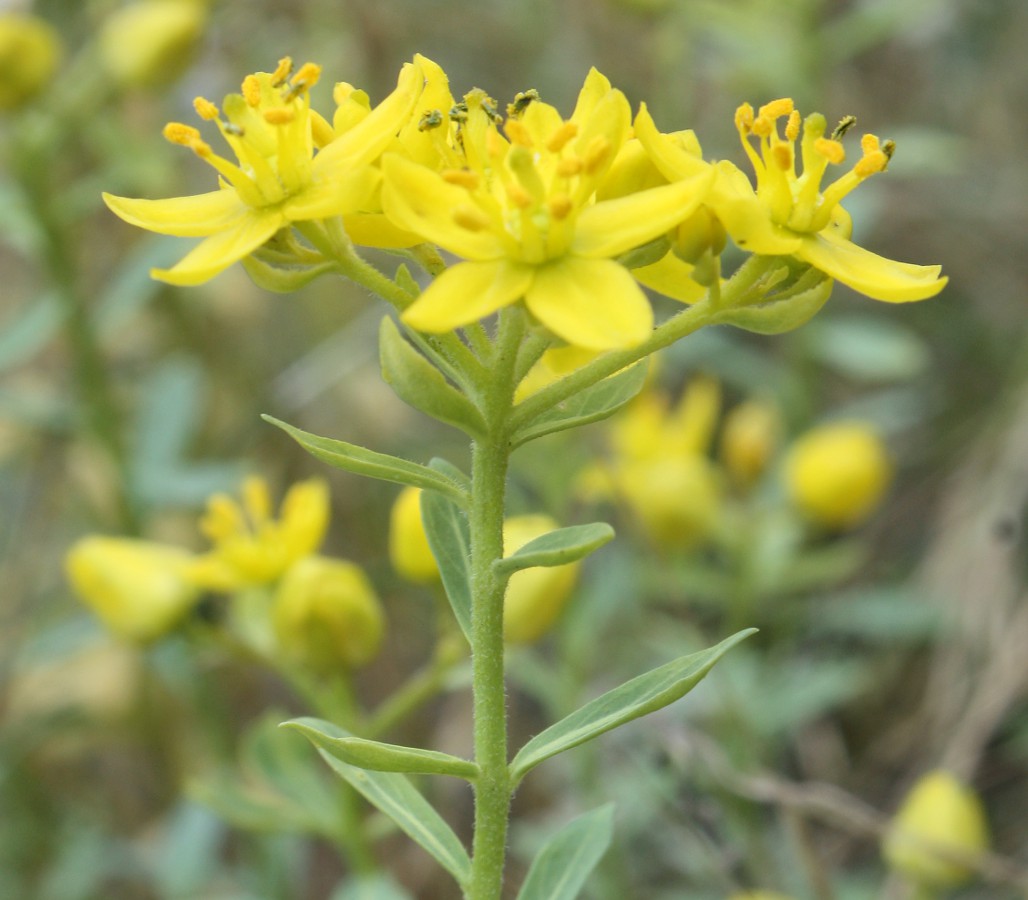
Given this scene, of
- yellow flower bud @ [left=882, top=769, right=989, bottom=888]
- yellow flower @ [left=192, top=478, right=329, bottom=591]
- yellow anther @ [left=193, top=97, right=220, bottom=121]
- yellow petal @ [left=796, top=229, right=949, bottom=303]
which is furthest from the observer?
yellow flower bud @ [left=882, top=769, right=989, bottom=888]

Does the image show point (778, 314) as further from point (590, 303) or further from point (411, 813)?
point (411, 813)

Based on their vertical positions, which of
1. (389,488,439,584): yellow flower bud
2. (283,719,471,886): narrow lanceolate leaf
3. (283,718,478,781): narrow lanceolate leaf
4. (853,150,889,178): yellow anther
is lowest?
(283,719,471,886): narrow lanceolate leaf

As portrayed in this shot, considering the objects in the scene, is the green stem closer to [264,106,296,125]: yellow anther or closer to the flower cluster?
the flower cluster

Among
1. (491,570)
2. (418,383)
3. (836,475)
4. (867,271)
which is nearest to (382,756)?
(491,570)

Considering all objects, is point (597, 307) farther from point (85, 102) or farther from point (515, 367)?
point (85, 102)

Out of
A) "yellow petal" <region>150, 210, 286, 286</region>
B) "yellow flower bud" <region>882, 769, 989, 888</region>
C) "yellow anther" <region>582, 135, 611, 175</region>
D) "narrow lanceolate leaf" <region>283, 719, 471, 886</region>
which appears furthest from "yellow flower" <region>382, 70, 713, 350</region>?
"yellow flower bud" <region>882, 769, 989, 888</region>
